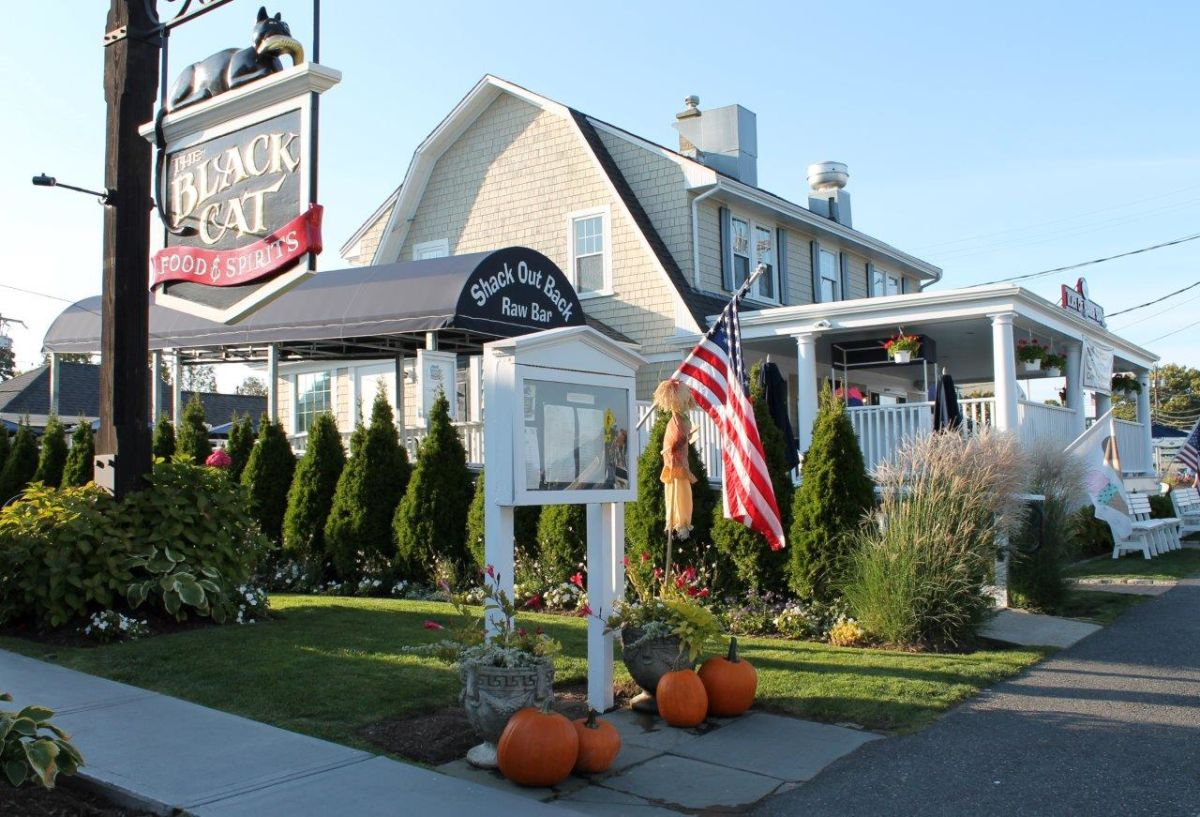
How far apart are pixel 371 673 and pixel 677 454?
9.09 ft

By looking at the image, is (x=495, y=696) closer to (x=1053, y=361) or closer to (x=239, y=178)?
(x=239, y=178)

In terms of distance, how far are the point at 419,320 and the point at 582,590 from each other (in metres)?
5.35

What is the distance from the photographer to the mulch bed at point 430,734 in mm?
5902

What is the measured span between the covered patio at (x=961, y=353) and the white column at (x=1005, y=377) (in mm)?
14

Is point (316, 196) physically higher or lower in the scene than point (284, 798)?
higher

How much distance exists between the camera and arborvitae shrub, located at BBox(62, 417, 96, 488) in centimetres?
1502

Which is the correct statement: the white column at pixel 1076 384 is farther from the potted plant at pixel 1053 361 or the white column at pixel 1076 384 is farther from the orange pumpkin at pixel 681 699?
the orange pumpkin at pixel 681 699

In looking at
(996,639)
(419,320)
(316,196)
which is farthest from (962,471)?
(419,320)

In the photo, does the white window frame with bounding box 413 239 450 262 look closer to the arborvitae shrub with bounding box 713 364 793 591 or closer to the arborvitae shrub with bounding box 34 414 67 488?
the arborvitae shrub with bounding box 34 414 67 488

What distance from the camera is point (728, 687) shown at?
6781mm

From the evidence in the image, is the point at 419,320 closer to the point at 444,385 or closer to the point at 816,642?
the point at 444,385

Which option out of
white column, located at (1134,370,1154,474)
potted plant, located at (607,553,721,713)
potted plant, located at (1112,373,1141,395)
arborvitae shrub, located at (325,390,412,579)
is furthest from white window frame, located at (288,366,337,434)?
white column, located at (1134,370,1154,474)

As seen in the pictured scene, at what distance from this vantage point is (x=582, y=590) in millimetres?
11531

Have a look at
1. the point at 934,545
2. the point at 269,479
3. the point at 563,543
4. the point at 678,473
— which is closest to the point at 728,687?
the point at 678,473
